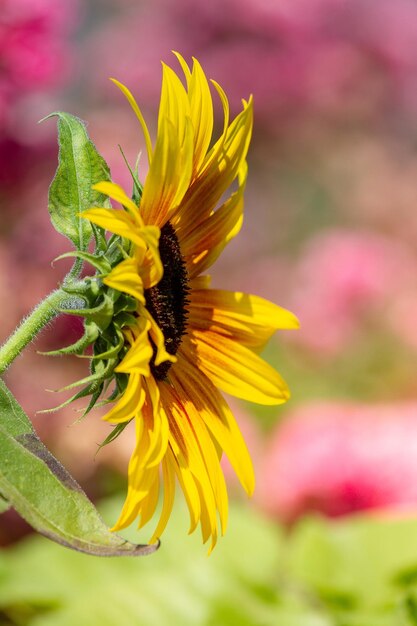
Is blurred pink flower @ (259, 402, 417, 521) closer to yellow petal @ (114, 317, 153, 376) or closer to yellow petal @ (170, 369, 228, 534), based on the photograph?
yellow petal @ (170, 369, 228, 534)

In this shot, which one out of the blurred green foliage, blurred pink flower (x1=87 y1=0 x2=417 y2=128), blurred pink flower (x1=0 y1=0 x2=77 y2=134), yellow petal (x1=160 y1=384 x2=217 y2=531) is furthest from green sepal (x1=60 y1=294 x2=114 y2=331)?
blurred pink flower (x1=87 y1=0 x2=417 y2=128)

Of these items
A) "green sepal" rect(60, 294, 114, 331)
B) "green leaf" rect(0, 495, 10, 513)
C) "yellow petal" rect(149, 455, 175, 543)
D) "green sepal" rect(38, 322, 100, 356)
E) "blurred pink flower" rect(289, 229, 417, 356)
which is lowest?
"green leaf" rect(0, 495, 10, 513)

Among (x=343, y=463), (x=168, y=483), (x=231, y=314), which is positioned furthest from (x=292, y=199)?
(x=168, y=483)

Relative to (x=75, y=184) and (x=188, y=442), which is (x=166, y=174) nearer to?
(x=75, y=184)

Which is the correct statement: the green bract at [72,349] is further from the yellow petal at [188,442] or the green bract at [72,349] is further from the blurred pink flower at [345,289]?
the blurred pink flower at [345,289]

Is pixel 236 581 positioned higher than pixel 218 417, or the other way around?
pixel 218 417

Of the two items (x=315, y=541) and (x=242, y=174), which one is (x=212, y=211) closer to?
(x=242, y=174)

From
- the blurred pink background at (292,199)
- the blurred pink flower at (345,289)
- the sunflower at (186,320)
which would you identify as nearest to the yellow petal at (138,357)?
the sunflower at (186,320)
